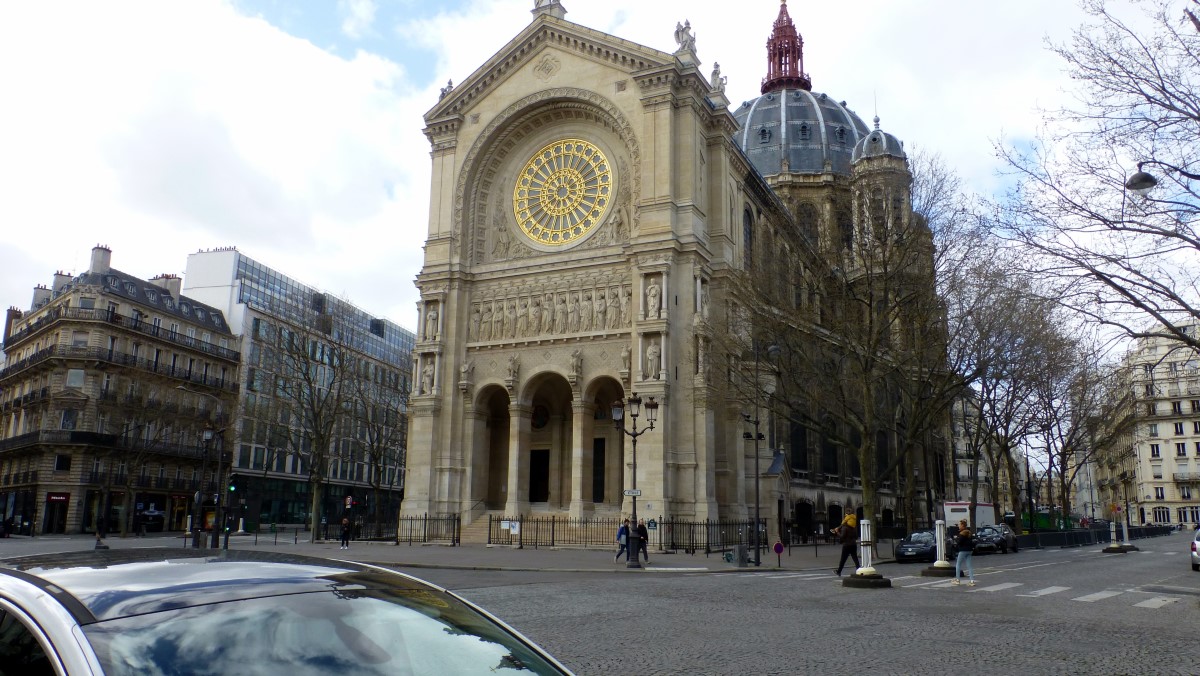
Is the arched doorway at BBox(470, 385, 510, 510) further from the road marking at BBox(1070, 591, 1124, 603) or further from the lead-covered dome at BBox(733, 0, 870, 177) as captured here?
the lead-covered dome at BBox(733, 0, 870, 177)

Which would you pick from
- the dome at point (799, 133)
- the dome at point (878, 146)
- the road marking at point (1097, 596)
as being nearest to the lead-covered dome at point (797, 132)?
the dome at point (799, 133)

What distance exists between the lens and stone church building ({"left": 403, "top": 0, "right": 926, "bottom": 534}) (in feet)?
125

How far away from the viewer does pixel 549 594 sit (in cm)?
1694

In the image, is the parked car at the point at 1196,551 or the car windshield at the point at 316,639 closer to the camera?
the car windshield at the point at 316,639

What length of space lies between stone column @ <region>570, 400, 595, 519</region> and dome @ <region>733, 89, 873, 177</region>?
2031 inches

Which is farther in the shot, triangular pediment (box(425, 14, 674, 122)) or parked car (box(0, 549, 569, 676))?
triangular pediment (box(425, 14, 674, 122))

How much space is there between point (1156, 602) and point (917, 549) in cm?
1475

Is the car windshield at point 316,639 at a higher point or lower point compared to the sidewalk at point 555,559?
higher

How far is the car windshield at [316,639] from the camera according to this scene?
2.59 meters

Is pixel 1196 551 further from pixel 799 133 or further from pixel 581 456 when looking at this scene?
pixel 799 133

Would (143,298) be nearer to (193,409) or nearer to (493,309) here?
(193,409)

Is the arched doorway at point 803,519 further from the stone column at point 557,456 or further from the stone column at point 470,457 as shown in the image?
the stone column at point 470,457

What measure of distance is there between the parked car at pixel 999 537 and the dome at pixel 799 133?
164 ft

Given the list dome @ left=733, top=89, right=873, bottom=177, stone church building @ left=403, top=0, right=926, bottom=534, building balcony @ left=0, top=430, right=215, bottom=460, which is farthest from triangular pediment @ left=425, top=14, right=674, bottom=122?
dome @ left=733, top=89, right=873, bottom=177
